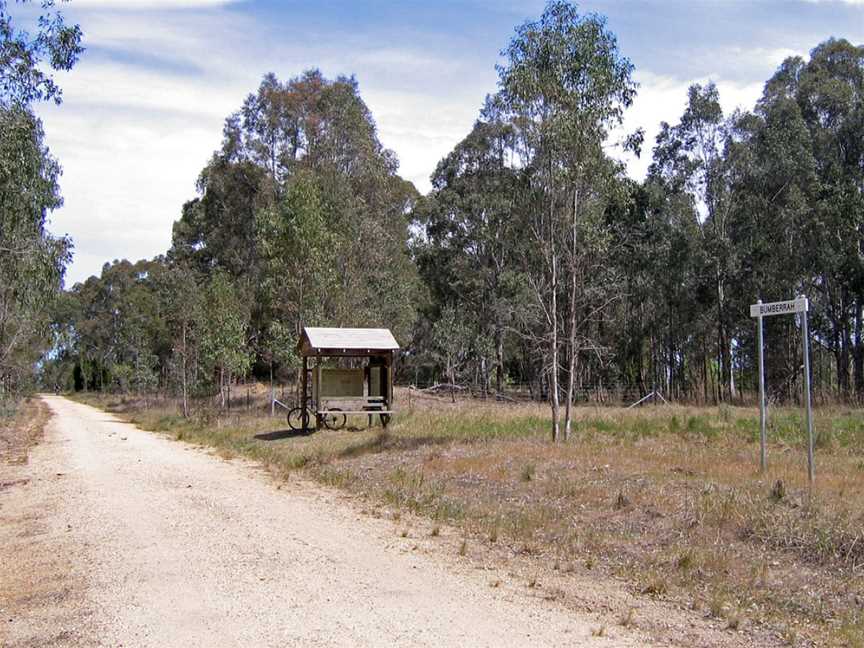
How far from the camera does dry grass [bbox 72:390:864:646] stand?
23.7ft

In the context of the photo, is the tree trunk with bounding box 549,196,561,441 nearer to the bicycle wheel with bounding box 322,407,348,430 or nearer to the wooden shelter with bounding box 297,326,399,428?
the wooden shelter with bounding box 297,326,399,428

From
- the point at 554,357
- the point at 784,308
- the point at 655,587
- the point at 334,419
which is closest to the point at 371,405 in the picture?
the point at 334,419

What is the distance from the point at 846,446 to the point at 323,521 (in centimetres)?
1104

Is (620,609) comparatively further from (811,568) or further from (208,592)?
(208,592)

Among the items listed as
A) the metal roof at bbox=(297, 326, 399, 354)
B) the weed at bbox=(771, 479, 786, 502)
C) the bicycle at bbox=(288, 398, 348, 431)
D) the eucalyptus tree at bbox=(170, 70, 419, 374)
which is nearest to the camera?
the weed at bbox=(771, 479, 786, 502)

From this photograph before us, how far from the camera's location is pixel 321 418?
24172mm

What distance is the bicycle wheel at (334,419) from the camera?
76.4 feet

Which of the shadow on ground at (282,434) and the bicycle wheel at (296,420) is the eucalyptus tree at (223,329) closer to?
the bicycle wheel at (296,420)

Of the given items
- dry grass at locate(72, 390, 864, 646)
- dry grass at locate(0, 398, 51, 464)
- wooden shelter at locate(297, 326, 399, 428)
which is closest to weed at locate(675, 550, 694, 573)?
dry grass at locate(72, 390, 864, 646)

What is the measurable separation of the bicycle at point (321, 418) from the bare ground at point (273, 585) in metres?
10.5

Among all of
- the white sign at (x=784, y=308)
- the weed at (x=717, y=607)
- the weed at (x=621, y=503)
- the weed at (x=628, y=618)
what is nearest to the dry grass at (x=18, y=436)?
the weed at (x=621, y=503)

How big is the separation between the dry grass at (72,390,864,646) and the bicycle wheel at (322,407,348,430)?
8.14 feet

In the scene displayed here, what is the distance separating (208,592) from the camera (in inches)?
276

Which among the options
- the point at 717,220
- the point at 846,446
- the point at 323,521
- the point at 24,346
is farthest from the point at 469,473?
the point at 24,346
